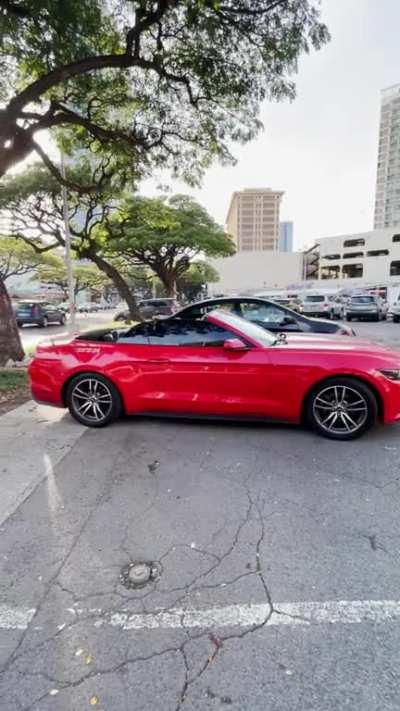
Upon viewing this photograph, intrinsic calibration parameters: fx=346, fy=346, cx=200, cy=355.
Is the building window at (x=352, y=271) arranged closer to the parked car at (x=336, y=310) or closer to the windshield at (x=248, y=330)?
the parked car at (x=336, y=310)

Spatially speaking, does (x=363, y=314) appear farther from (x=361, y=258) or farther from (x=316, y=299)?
(x=361, y=258)

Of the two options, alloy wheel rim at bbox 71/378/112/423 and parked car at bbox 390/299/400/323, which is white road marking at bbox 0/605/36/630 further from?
parked car at bbox 390/299/400/323

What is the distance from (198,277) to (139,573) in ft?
143

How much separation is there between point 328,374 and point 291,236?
19941 centimetres

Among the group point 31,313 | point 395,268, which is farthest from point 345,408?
point 395,268

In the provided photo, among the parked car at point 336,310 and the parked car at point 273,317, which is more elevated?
the parked car at point 273,317

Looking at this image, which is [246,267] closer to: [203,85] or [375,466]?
[203,85]

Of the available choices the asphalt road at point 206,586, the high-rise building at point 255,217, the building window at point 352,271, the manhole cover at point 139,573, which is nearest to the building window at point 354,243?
the building window at point 352,271

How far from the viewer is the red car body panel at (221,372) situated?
3682mm

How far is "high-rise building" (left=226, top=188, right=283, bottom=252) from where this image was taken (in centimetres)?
10788

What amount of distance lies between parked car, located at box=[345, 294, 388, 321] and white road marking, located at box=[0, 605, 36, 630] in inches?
802

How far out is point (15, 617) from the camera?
1.77 metres

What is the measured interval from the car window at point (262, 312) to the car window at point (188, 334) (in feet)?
10.4

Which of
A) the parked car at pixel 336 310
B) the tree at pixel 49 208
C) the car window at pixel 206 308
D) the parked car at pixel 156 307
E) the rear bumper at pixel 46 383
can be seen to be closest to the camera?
the rear bumper at pixel 46 383
